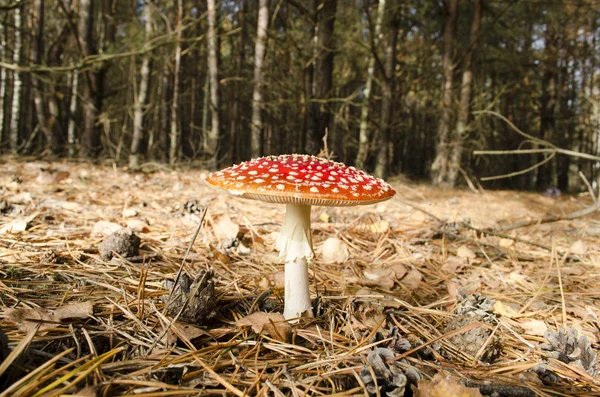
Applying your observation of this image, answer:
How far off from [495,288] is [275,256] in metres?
1.39

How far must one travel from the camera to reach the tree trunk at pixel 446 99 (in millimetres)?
8547

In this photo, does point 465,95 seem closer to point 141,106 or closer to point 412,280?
point 141,106

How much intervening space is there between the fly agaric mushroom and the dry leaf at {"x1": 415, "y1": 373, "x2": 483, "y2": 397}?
61cm

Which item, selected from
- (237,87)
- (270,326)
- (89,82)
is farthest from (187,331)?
(237,87)

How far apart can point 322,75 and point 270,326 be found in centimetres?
605

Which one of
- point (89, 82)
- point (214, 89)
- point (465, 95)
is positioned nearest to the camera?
point (89, 82)

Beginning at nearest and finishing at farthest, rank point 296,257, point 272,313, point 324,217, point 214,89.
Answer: point 272,313 → point 296,257 → point 324,217 → point 214,89

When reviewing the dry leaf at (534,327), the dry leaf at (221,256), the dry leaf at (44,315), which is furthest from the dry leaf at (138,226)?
the dry leaf at (534,327)

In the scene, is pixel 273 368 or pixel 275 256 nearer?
pixel 273 368

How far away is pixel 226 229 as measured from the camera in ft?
8.39

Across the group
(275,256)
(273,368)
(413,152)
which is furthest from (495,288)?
(413,152)

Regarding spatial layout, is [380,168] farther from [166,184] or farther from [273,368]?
[273,368]

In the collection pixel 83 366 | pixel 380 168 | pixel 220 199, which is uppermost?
pixel 380 168

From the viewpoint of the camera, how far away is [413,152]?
1061 inches
